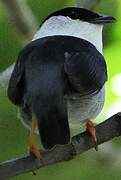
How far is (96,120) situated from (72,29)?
26 centimetres

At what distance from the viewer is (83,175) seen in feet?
6.50

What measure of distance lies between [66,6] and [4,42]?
209 mm

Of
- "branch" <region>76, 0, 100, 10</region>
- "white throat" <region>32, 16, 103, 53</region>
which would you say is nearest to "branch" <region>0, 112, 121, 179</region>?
"white throat" <region>32, 16, 103, 53</region>

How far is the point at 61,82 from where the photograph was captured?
1589 mm

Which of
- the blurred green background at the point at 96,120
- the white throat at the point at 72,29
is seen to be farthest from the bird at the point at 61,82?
the blurred green background at the point at 96,120

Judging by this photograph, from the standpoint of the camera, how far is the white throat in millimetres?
1896

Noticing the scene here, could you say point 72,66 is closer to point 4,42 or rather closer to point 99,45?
point 99,45

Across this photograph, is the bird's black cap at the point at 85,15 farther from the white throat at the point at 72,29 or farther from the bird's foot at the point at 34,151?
the bird's foot at the point at 34,151

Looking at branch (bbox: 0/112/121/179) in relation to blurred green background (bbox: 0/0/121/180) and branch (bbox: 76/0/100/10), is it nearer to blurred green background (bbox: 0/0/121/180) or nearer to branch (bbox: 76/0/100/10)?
blurred green background (bbox: 0/0/121/180)

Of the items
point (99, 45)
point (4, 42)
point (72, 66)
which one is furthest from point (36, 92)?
point (4, 42)

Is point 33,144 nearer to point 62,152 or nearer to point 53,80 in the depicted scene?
point 62,152

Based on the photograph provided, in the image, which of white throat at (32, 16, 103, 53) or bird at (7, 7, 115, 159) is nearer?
bird at (7, 7, 115, 159)

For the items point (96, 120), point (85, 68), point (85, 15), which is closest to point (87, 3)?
point (85, 15)

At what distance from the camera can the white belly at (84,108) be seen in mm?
1721
